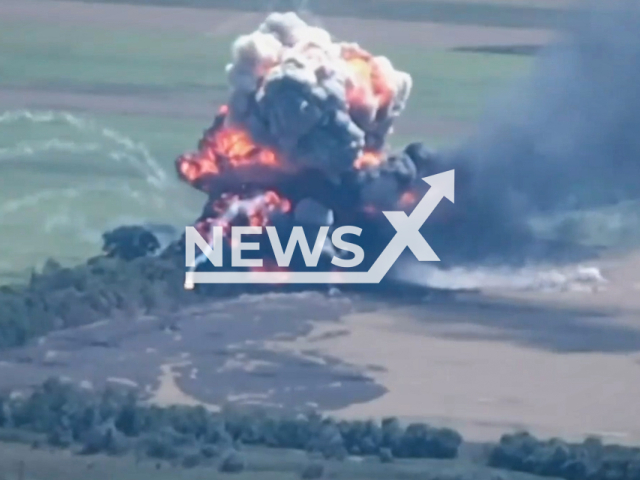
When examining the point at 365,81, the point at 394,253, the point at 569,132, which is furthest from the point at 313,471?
the point at 569,132

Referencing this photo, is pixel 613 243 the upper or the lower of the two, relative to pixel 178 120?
lower

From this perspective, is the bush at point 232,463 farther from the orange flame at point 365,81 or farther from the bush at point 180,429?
the orange flame at point 365,81

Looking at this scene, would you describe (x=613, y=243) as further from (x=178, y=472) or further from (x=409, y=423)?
(x=178, y=472)

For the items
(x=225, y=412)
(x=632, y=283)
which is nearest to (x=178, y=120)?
(x=225, y=412)

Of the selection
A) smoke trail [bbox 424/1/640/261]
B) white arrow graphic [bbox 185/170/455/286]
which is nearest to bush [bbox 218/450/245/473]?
white arrow graphic [bbox 185/170/455/286]

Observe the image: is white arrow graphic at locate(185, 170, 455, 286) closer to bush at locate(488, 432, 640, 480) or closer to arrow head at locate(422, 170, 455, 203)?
arrow head at locate(422, 170, 455, 203)
